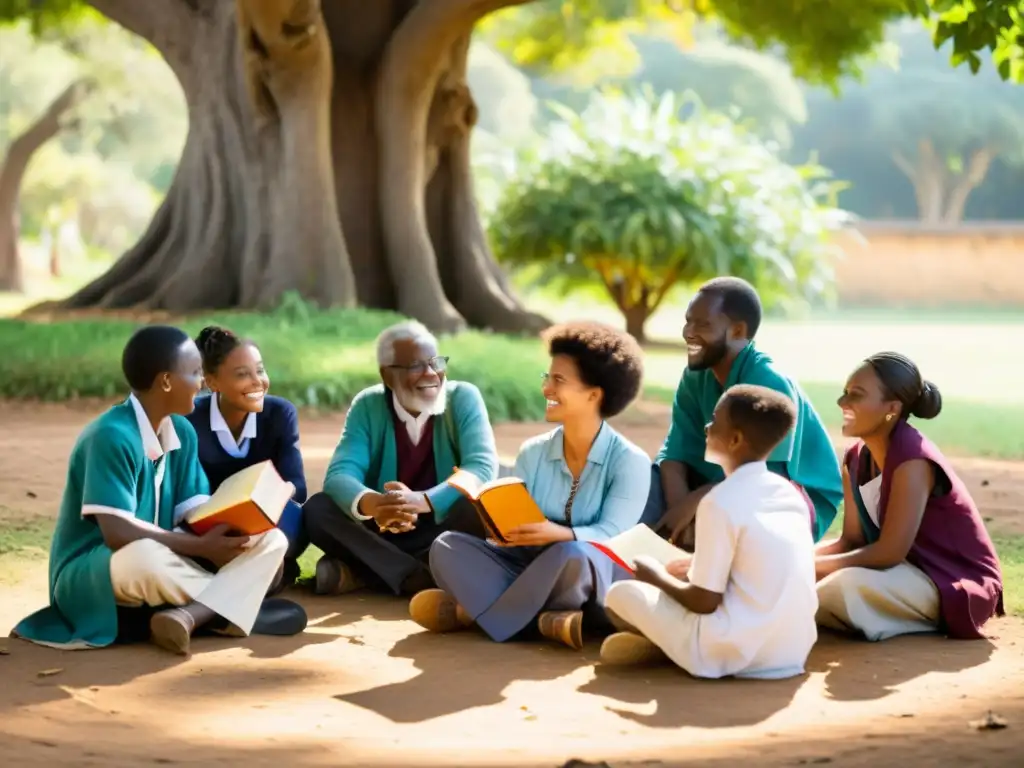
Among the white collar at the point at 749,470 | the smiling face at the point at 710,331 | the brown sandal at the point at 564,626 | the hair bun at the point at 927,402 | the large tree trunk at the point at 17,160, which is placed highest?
the large tree trunk at the point at 17,160

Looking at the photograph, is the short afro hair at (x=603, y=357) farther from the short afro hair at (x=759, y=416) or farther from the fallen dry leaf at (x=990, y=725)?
the fallen dry leaf at (x=990, y=725)

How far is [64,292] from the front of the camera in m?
36.8

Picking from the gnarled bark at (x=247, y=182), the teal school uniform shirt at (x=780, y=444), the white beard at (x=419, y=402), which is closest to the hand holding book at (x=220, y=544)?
the white beard at (x=419, y=402)

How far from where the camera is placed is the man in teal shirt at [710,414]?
5.73m

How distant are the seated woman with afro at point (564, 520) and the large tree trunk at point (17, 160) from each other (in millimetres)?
30005

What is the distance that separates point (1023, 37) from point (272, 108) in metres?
8.11

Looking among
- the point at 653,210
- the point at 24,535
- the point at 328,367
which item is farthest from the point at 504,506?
the point at 653,210

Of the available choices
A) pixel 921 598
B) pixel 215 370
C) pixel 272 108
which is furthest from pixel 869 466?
pixel 272 108

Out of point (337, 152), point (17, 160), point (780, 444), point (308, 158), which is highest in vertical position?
point (17, 160)

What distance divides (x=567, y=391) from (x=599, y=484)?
36 centimetres

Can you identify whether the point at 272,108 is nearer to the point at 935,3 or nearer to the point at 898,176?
the point at 935,3

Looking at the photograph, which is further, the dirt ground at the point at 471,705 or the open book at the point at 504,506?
the open book at the point at 504,506

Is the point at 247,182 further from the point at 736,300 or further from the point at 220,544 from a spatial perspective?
the point at 220,544

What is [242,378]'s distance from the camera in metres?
5.72
